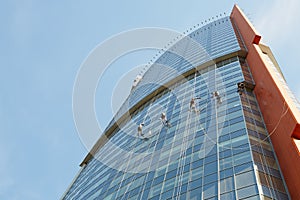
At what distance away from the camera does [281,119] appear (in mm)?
21812

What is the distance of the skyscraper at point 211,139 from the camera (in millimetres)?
19469

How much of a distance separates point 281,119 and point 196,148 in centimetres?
625

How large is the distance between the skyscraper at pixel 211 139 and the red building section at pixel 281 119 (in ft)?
0.16

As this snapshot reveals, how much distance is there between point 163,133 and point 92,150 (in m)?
21.8

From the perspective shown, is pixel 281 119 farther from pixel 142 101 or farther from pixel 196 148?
pixel 142 101

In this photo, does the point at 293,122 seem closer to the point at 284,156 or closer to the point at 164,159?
the point at 284,156

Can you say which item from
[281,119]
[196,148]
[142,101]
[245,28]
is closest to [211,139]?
[196,148]

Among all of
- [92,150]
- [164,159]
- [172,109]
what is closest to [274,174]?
[164,159]

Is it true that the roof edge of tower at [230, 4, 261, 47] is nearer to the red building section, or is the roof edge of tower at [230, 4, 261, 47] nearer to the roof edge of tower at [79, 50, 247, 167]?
the roof edge of tower at [79, 50, 247, 167]

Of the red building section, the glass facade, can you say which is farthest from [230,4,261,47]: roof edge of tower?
the red building section

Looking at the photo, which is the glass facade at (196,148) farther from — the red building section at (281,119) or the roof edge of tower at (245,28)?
the roof edge of tower at (245,28)

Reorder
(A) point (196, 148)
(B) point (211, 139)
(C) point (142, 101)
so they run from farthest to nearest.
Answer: (C) point (142, 101), (A) point (196, 148), (B) point (211, 139)

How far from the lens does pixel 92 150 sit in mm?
50531

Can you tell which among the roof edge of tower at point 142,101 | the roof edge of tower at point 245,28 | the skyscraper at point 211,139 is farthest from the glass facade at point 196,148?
the roof edge of tower at point 245,28
